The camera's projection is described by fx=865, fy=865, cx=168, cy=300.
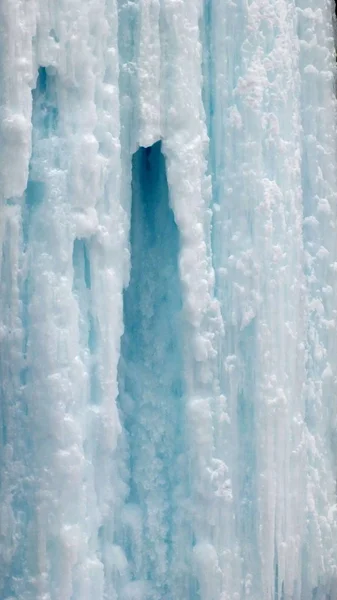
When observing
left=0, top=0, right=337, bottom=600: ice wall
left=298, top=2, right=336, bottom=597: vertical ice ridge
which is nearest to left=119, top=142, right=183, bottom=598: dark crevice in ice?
left=0, top=0, right=337, bottom=600: ice wall

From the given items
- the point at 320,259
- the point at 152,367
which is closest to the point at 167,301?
the point at 152,367

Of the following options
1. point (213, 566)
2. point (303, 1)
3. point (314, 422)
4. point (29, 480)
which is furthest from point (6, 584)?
point (303, 1)

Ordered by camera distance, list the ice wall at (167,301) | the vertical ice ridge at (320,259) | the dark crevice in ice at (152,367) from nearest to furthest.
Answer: the ice wall at (167,301) < the dark crevice in ice at (152,367) < the vertical ice ridge at (320,259)

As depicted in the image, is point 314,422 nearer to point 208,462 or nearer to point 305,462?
point 305,462

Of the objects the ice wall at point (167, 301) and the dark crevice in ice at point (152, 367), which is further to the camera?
the dark crevice in ice at point (152, 367)

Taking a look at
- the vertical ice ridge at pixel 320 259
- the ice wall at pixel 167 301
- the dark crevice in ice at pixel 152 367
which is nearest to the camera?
the ice wall at pixel 167 301

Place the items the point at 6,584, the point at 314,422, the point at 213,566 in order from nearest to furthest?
the point at 6,584 → the point at 213,566 → the point at 314,422

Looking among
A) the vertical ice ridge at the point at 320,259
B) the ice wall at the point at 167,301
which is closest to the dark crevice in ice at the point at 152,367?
the ice wall at the point at 167,301

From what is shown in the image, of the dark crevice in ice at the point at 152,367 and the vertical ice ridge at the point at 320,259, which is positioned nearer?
the dark crevice in ice at the point at 152,367

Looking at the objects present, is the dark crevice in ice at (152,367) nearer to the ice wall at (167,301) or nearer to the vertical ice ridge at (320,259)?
the ice wall at (167,301)
